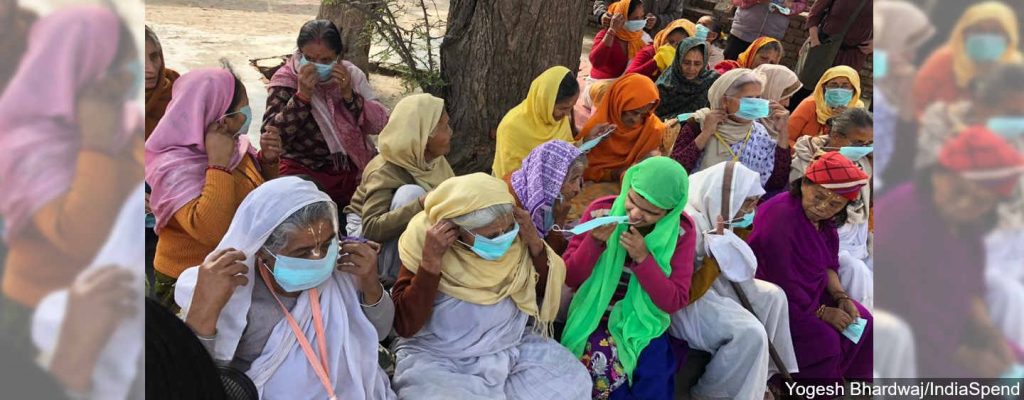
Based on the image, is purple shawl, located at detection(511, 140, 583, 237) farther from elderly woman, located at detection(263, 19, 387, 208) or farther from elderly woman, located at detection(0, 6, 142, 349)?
elderly woman, located at detection(0, 6, 142, 349)

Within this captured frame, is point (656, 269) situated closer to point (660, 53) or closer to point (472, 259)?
point (472, 259)

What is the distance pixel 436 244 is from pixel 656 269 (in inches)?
32.8

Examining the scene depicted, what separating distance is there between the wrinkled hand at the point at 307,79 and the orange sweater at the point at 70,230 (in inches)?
117

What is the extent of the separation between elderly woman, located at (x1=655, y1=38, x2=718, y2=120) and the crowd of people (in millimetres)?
764

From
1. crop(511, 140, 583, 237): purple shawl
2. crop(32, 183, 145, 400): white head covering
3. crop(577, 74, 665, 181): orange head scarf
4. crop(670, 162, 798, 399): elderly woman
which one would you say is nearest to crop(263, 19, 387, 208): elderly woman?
crop(511, 140, 583, 237): purple shawl

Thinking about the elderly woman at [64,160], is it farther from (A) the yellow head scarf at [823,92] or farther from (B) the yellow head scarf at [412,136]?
(A) the yellow head scarf at [823,92]

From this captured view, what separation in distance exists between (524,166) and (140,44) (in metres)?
2.69

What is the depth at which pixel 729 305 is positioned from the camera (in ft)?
11.2

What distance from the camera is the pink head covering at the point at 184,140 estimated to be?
3.06m

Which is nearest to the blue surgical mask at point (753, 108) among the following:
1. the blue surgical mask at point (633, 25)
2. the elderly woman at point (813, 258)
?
the elderly woman at point (813, 258)

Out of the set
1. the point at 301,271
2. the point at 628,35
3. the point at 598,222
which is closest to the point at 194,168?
the point at 301,271

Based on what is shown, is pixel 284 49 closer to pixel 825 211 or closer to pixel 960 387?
pixel 825 211

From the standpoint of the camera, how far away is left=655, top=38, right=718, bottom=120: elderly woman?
217 inches

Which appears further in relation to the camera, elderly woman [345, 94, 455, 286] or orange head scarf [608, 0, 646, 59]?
orange head scarf [608, 0, 646, 59]
